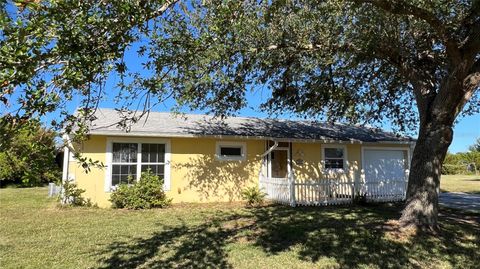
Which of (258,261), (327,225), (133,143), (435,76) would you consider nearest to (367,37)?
(435,76)

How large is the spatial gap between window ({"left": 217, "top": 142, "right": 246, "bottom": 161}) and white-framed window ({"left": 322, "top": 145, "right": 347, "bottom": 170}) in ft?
12.6

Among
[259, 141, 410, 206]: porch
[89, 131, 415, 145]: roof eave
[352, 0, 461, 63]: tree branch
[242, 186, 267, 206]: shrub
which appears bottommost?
[242, 186, 267, 206]: shrub

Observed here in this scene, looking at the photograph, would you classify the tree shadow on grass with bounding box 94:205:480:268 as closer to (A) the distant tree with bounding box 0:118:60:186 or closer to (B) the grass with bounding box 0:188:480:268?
(B) the grass with bounding box 0:188:480:268

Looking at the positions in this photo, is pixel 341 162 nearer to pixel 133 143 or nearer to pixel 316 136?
pixel 316 136

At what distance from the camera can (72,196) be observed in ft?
42.0

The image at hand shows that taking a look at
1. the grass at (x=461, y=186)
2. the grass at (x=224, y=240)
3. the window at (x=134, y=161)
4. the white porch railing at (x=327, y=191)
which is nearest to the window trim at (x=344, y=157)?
the white porch railing at (x=327, y=191)

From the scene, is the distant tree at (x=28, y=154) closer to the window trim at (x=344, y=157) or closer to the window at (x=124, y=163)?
the window at (x=124, y=163)

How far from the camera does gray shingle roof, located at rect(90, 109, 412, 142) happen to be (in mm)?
13891

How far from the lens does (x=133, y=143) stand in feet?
45.5

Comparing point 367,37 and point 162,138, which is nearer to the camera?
point 367,37

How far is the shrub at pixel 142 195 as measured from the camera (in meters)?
12.9

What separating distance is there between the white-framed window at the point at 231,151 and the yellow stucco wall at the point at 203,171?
149 millimetres

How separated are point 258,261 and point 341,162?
11.5m

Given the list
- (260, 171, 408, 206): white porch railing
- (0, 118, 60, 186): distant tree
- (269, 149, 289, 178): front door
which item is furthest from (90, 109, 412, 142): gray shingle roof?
(0, 118, 60, 186): distant tree
